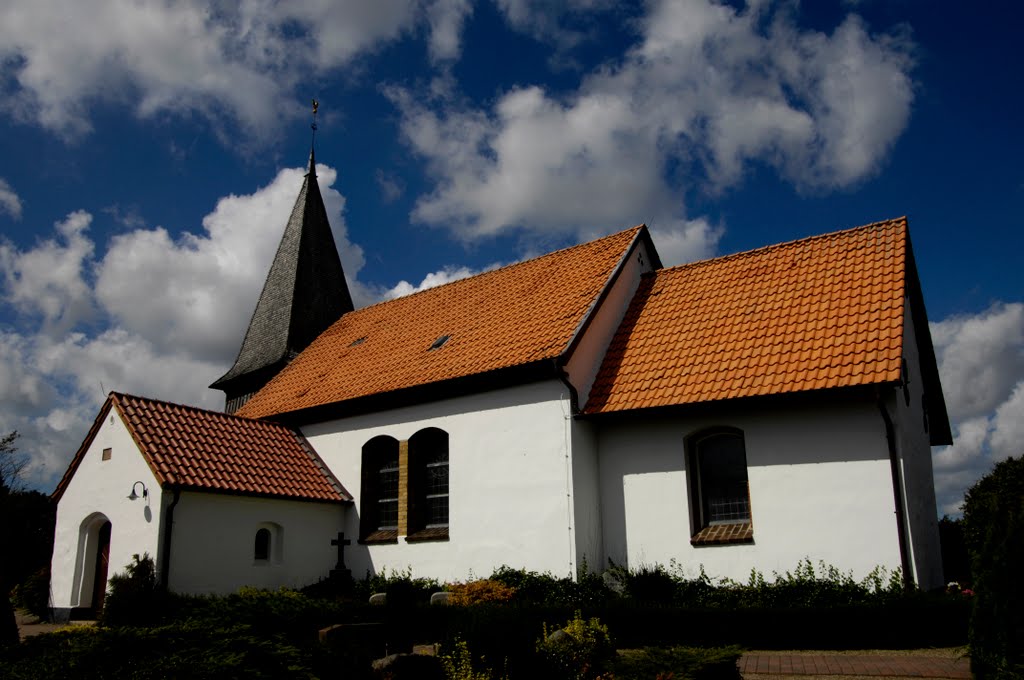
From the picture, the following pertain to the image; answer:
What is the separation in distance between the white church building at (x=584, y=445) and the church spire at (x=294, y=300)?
16.4 ft

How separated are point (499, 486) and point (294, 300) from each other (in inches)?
473

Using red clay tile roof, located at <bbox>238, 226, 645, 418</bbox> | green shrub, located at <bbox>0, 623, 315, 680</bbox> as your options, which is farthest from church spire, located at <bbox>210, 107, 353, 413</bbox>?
green shrub, located at <bbox>0, 623, 315, 680</bbox>

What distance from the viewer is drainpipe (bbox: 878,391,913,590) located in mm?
11648

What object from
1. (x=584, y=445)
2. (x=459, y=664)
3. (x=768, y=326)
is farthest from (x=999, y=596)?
(x=584, y=445)

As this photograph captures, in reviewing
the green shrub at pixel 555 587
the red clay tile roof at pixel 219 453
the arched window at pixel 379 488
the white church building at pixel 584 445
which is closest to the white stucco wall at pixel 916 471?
the white church building at pixel 584 445

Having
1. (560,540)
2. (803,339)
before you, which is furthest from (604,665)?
(803,339)

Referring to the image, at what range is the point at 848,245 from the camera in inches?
616

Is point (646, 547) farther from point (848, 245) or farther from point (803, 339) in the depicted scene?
point (848, 245)

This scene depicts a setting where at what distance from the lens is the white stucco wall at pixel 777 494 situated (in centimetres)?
1211

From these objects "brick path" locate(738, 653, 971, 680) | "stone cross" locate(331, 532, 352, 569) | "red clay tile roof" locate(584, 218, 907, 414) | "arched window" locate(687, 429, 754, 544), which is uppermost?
"red clay tile roof" locate(584, 218, 907, 414)

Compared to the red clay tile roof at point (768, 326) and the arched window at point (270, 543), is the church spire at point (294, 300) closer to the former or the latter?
the arched window at point (270, 543)

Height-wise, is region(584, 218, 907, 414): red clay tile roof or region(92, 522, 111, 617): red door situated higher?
region(584, 218, 907, 414): red clay tile roof

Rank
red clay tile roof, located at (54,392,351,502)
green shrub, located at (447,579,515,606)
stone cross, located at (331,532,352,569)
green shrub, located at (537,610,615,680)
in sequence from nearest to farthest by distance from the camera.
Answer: green shrub, located at (537,610,615,680)
green shrub, located at (447,579,515,606)
red clay tile roof, located at (54,392,351,502)
stone cross, located at (331,532,352,569)

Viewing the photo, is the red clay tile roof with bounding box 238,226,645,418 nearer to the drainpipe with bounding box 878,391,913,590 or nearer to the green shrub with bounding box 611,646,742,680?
the drainpipe with bounding box 878,391,913,590
